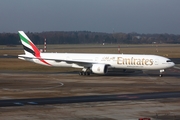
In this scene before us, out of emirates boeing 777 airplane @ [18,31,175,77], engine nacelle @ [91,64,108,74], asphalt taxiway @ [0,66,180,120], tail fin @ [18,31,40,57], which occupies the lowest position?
asphalt taxiway @ [0,66,180,120]

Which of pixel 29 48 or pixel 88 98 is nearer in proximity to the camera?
pixel 88 98

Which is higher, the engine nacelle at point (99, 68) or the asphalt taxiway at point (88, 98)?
the engine nacelle at point (99, 68)

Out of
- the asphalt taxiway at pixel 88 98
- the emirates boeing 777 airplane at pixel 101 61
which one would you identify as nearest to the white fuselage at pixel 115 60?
the emirates boeing 777 airplane at pixel 101 61

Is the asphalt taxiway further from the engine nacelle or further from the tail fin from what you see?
the tail fin

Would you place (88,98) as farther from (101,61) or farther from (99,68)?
(101,61)

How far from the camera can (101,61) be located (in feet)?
192

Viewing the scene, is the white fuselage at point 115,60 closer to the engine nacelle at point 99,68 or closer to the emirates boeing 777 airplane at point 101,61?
the emirates boeing 777 airplane at point 101,61

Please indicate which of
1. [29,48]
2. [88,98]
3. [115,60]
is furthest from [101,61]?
[88,98]

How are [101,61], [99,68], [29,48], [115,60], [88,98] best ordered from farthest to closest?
[29,48]
[101,61]
[115,60]
[99,68]
[88,98]

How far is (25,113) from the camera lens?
27859 millimetres

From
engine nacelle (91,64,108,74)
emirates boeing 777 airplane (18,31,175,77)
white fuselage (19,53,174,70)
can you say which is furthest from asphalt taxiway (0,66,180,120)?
engine nacelle (91,64,108,74)

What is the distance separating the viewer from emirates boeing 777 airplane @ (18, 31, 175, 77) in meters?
55.9

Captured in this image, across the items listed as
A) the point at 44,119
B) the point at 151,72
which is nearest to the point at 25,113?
the point at 44,119

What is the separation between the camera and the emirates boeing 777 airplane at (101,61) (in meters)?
55.9
